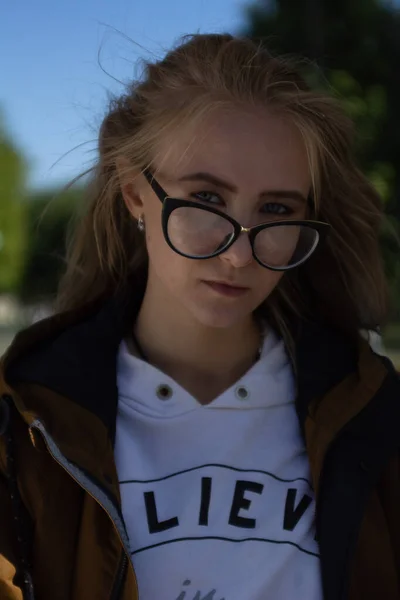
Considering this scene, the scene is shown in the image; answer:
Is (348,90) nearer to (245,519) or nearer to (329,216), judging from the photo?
(329,216)

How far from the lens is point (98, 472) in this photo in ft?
5.35

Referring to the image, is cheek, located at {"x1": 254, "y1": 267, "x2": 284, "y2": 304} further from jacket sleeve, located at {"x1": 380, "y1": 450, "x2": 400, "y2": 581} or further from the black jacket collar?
jacket sleeve, located at {"x1": 380, "y1": 450, "x2": 400, "y2": 581}

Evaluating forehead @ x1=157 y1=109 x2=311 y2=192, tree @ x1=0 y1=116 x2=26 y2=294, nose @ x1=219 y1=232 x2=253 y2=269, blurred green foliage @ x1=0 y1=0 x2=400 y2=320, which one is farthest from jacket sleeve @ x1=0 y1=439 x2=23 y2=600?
tree @ x1=0 y1=116 x2=26 y2=294

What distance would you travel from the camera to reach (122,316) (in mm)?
2080

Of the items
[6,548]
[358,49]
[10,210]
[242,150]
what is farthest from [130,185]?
[10,210]

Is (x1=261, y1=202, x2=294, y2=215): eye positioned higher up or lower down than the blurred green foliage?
lower down

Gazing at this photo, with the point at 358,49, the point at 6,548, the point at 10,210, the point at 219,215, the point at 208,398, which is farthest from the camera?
the point at 10,210

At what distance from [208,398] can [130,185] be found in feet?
1.90

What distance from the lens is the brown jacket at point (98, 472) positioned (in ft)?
5.18

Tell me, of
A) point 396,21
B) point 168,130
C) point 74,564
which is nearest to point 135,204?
point 168,130

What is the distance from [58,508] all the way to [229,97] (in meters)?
1.00

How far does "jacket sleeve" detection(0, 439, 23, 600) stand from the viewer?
1.50 meters

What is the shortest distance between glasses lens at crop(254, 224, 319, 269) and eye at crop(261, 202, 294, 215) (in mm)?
35

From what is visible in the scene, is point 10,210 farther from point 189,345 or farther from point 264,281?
point 264,281
